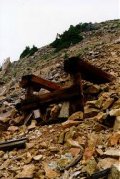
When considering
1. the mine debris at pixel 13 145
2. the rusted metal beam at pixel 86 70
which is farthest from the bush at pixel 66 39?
the mine debris at pixel 13 145

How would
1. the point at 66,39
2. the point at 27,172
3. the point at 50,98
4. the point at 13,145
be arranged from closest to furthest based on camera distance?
the point at 27,172
the point at 13,145
the point at 50,98
the point at 66,39

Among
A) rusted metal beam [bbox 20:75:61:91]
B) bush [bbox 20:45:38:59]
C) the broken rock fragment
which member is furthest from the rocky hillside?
bush [bbox 20:45:38:59]

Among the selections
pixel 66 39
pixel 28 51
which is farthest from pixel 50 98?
pixel 28 51

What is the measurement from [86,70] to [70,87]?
633mm

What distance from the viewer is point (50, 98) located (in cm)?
1044

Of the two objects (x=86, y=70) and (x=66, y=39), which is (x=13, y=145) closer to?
(x=86, y=70)

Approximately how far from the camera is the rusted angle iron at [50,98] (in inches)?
393

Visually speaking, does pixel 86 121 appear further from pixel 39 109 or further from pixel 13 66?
pixel 13 66

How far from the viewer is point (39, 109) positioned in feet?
34.5

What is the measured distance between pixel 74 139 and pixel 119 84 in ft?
11.5

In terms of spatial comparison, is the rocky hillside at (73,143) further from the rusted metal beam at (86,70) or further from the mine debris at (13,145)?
the rusted metal beam at (86,70)

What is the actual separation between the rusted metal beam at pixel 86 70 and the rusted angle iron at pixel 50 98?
0.49 meters

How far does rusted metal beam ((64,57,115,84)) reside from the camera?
9.69 meters

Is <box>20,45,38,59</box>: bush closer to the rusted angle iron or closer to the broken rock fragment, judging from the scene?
the rusted angle iron
